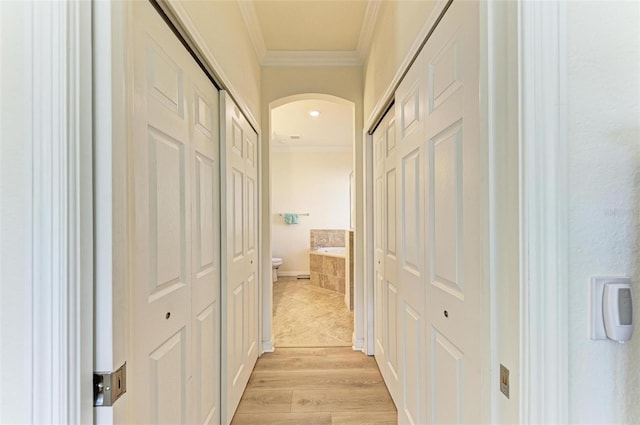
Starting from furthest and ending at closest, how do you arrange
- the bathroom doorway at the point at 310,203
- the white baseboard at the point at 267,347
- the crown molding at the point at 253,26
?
A: 1. the bathroom doorway at the point at 310,203
2. the white baseboard at the point at 267,347
3. the crown molding at the point at 253,26

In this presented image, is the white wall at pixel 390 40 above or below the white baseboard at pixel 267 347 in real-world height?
above

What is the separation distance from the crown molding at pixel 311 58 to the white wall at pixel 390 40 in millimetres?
256

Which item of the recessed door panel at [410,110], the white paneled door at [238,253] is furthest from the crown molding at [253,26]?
the recessed door panel at [410,110]

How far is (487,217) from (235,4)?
2073mm

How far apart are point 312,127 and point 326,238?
7.80 ft

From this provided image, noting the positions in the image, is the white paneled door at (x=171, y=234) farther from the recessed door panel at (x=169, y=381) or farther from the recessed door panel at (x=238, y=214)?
the recessed door panel at (x=238, y=214)

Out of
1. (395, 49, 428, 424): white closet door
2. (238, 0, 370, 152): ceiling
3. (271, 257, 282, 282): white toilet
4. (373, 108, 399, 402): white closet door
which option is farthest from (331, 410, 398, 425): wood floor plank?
(271, 257, 282, 282): white toilet

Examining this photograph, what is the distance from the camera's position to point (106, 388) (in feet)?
1.99

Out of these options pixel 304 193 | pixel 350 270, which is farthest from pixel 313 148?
pixel 350 270

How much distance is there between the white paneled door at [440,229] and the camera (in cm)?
88

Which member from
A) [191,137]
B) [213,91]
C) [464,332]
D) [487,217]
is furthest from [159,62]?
[464,332]

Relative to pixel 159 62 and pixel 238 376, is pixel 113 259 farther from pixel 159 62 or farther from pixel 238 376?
pixel 238 376

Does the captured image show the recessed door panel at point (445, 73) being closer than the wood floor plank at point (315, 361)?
Yes

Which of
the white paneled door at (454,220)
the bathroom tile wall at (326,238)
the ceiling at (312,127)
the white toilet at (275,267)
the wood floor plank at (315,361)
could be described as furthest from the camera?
the bathroom tile wall at (326,238)
